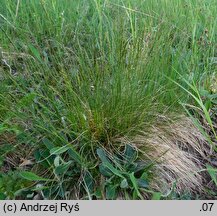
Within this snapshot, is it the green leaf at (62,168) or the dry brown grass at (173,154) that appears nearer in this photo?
the green leaf at (62,168)

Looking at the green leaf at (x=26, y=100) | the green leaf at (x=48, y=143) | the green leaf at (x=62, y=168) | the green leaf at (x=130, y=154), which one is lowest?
the green leaf at (x=130, y=154)

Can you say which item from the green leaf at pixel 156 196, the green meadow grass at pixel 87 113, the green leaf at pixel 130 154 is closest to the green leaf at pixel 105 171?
the green meadow grass at pixel 87 113

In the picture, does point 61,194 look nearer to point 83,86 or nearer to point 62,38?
point 83,86

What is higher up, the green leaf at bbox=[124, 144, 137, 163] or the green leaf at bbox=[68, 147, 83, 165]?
the green leaf at bbox=[68, 147, 83, 165]

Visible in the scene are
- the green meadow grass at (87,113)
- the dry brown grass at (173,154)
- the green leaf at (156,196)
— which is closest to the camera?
the green leaf at (156,196)

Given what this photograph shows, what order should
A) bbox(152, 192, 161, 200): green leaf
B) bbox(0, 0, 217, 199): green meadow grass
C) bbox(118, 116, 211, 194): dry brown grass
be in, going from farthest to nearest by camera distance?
bbox(118, 116, 211, 194): dry brown grass → bbox(0, 0, 217, 199): green meadow grass → bbox(152, 192, 161, 200): green leaf

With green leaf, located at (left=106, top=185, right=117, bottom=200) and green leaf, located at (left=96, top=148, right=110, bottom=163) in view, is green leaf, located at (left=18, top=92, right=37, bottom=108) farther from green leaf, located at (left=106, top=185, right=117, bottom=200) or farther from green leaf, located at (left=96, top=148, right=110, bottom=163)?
green leaf, located at (left=106, top=185, right=117, bottom=200)

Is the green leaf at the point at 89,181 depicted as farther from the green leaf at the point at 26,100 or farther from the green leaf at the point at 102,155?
the green leaf at the point at 26,100

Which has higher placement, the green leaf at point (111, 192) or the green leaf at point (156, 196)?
the green leaf at point (156, 196)

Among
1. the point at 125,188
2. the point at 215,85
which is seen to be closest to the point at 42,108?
the point at 125,188

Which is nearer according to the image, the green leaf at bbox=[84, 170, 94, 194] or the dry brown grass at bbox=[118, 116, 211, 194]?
the green leaf at bbox=[84, 170, 94, 194]

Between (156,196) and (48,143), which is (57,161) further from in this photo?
(156,196)

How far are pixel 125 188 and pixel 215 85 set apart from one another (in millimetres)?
953

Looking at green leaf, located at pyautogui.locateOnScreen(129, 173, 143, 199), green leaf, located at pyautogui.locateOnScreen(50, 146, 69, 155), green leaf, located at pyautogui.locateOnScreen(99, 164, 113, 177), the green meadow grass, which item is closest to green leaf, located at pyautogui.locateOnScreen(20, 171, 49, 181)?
the green meadow grass
